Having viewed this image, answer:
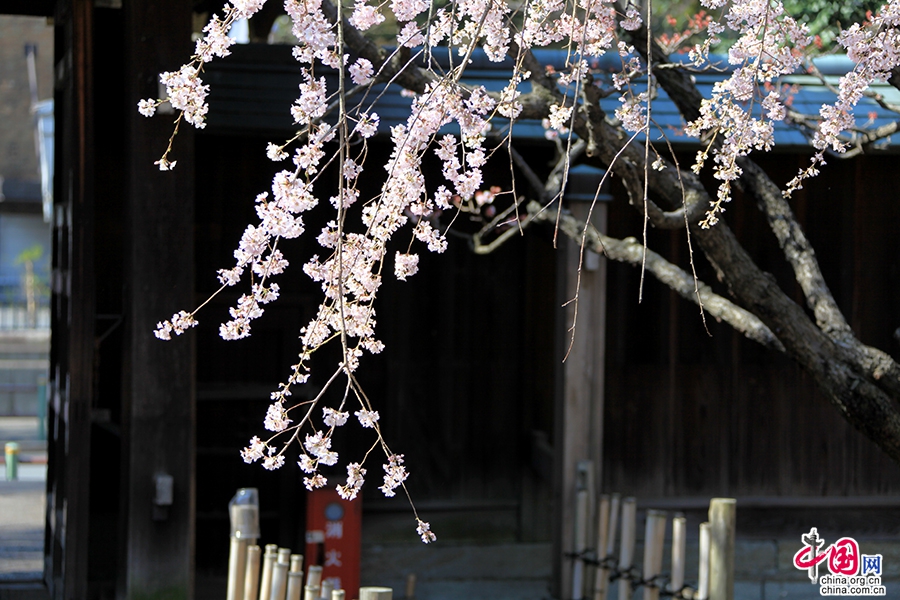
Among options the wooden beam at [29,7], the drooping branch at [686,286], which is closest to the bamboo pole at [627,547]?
the drooping branch at [686,286]

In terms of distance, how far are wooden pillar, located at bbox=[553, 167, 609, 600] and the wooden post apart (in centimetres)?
122

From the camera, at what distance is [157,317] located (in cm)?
497

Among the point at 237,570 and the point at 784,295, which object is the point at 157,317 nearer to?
the point at 237,570

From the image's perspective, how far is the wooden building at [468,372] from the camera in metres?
5.69

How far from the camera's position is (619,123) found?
4.24m

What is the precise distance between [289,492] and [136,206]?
2.04 m

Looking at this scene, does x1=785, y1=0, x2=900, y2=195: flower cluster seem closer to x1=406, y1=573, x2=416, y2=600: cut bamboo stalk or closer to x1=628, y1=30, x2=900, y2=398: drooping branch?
x1=628, y1=30, x2=900, y2=398: drooping branch

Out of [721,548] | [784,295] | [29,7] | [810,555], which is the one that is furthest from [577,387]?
[29,7]

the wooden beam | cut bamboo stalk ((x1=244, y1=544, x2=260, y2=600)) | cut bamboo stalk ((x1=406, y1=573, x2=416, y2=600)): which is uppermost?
the wooden beam

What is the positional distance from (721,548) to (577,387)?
153 centimetres

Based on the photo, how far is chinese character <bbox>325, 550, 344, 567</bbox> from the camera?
5762 millimetres

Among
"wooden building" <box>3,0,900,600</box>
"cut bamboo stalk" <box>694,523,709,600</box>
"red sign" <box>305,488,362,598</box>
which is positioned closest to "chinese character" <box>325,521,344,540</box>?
"red sign" <box>305,488,362,598</box>

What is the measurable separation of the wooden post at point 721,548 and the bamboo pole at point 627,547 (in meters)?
0.63

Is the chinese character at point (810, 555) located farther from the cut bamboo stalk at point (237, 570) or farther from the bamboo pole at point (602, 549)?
the cut bamboo stalk at point (237, 570)
